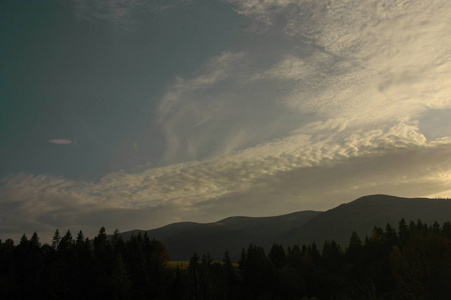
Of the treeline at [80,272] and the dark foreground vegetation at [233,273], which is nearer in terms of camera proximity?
the dark foreground vegetation at [233,273]

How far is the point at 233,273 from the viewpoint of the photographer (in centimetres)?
11688

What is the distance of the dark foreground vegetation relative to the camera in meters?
98.1

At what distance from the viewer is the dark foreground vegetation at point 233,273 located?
9812 cm

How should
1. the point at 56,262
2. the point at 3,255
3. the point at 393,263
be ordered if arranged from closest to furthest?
1. the point at 393,263
2. the point at 56,262
3. the point at 3,255

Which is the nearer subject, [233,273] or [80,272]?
[80,272]

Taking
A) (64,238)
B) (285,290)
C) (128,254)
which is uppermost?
(64,238)

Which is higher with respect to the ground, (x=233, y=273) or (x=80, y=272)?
(x=80, y=272)

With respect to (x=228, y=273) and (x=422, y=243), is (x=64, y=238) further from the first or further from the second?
(x=422, y=243)

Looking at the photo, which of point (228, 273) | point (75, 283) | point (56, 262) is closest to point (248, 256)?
point (228, 273)

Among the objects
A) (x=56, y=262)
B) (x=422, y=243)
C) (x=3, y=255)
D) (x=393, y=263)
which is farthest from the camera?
(x=3, y=255)

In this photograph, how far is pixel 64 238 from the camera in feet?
440

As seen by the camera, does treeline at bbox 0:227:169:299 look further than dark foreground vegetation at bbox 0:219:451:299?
Yes

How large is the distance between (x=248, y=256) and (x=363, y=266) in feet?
128

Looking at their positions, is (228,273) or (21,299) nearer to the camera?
(21,299)
